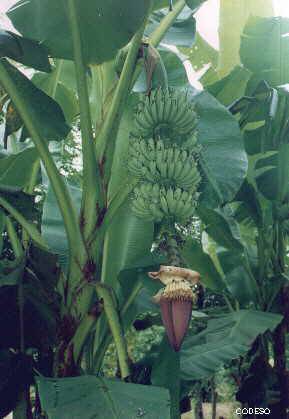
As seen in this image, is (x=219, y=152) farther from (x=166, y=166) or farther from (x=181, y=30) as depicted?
(x=181, y=30)

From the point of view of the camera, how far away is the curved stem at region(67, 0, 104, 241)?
3.38 ft

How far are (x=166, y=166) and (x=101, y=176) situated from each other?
0.32 m

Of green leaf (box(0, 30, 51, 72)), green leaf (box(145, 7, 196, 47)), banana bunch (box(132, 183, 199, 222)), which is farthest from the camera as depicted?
green leaf (box(145, 7, 196, 47))

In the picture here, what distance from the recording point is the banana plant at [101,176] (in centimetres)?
84

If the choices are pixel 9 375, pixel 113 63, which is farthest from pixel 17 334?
pixel 113 63

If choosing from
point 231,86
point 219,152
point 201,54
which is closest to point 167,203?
point 219,152

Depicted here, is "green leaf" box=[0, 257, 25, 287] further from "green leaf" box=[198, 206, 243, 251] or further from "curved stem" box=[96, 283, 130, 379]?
"green leaf" box=[198, 206, 243, 251]

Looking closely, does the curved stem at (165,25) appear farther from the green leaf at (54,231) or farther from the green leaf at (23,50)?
the green leaf at (54,231)

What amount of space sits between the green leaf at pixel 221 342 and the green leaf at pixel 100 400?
393 mm

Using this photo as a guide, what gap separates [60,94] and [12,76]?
1.72ft

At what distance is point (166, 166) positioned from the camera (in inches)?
31.5

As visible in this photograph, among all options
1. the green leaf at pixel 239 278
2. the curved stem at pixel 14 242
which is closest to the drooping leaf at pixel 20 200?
the curved stem at pixel 14 242

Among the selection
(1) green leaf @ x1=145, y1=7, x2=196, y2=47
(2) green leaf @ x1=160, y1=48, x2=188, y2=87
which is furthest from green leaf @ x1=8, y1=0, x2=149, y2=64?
(1) green leaf @ x1=145, y1=7, x2=196, y2=47

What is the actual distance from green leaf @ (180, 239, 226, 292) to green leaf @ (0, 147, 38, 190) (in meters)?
0.65
